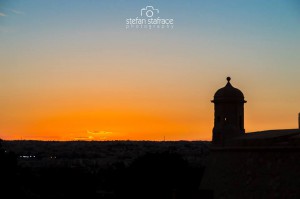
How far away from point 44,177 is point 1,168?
13.7 meters

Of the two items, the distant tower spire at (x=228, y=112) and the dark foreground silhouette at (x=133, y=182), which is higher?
the distant tower spire at (x=228, y=112)

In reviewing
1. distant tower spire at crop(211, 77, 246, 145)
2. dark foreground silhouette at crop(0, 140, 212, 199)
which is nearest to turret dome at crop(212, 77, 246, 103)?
distant tower spire at crop(211, 77, 246, 145)

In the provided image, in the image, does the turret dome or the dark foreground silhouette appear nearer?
the turret dome

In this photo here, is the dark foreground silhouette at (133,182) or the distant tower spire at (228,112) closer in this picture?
the distant tower spire at (228,112)

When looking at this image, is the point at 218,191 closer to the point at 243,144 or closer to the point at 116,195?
the point at 243,144

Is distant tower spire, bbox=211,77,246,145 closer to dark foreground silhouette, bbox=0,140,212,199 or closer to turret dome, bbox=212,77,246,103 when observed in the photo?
turret dome, bbox=212,77,246,103

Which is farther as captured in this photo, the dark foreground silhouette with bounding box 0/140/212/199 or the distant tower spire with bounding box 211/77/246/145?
the dark foreground silhouette with bounding box 0/140/212/199

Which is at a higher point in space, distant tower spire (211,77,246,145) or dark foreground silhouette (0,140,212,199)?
distant tower spire (211,77,246,145)

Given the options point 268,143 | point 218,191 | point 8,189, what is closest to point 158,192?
point 8,189

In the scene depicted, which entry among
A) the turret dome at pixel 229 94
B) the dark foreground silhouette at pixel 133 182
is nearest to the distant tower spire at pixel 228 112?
the turret dome at pixel 229 94

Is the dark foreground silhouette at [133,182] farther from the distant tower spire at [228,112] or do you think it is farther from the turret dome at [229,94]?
the turret dome at [229,94]

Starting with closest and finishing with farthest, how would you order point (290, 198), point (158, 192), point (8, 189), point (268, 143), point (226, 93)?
point (290, 198)
point (268, 143)
point (226, 93)
point (8, 189)
point (158, 192)

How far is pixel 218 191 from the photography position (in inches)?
1149

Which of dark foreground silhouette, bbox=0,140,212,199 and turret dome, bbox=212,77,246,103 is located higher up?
turret dome, bbox=212,77,246,103
